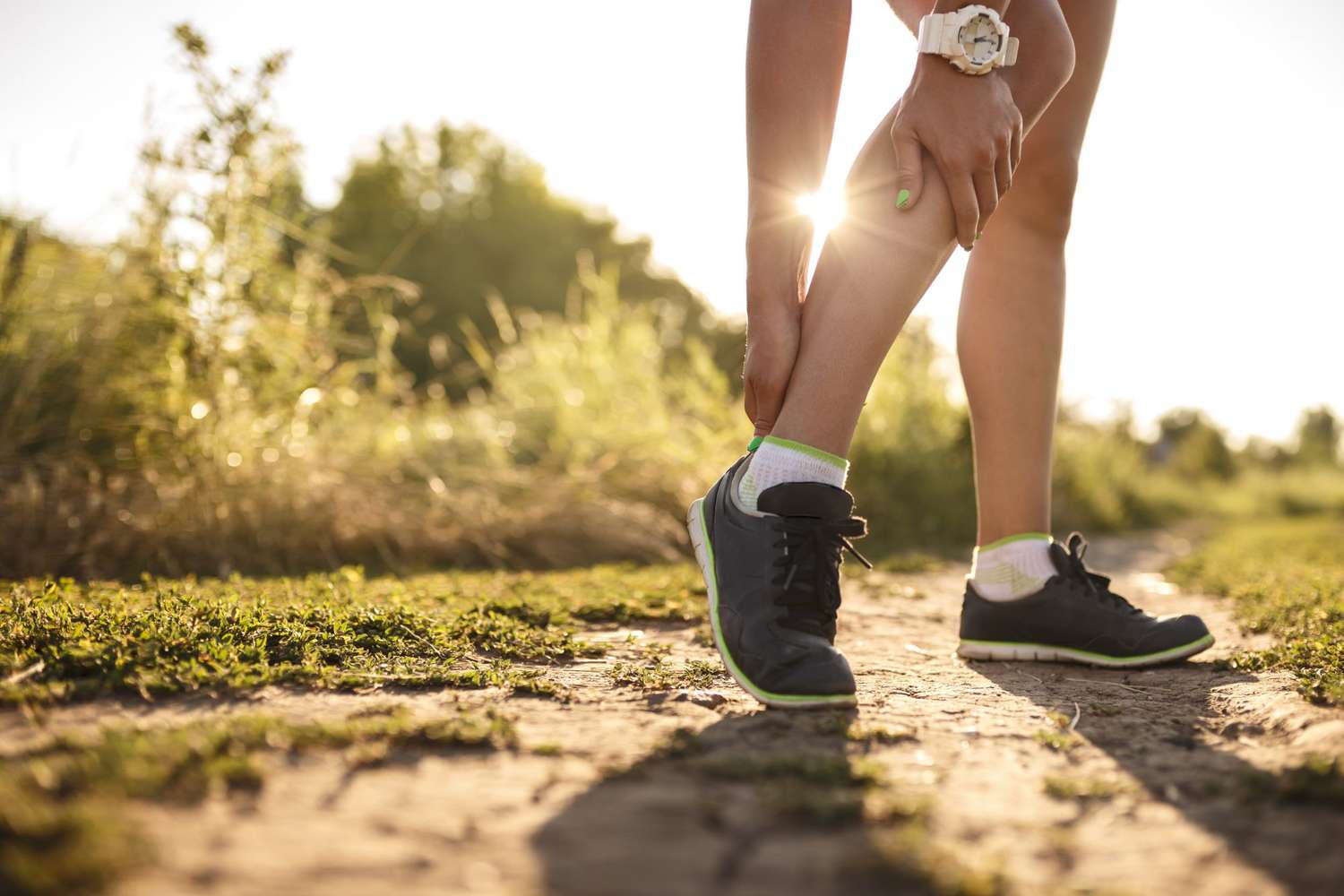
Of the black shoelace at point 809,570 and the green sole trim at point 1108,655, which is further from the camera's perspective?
the green sole trim at point 1108,655

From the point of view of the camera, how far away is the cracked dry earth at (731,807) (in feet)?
2.81

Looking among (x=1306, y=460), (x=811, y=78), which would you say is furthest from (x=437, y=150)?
(x=811, y=78)

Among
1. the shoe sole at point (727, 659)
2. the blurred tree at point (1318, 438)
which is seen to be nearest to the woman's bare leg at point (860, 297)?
the shoe sole at point (727, 659)

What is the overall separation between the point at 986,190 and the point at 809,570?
732 mm

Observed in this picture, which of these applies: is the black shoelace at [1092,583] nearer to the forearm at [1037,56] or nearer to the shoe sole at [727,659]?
the shoe sole at [727,659]

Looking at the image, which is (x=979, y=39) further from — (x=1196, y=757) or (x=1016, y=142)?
(x=1196, y=757)

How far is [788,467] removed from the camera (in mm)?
1649

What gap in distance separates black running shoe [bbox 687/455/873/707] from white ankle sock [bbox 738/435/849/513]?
0.09ft

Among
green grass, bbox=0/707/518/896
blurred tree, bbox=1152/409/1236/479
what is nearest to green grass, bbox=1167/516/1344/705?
green grass, bbox=0/707/518/896

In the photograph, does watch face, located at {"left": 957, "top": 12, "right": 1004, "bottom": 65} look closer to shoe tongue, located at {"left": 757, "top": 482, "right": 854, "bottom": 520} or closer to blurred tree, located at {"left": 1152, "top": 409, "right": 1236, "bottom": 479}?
shoe tongue, located at {"left": 757, "top": 482, "right": 854, "bottom": 520}

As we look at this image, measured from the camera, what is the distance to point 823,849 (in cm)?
93

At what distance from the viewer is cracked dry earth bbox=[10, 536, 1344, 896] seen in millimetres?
857

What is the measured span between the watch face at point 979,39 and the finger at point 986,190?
0.61ft

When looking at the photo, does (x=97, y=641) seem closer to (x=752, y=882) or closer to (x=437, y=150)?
(x=752, y=882)
